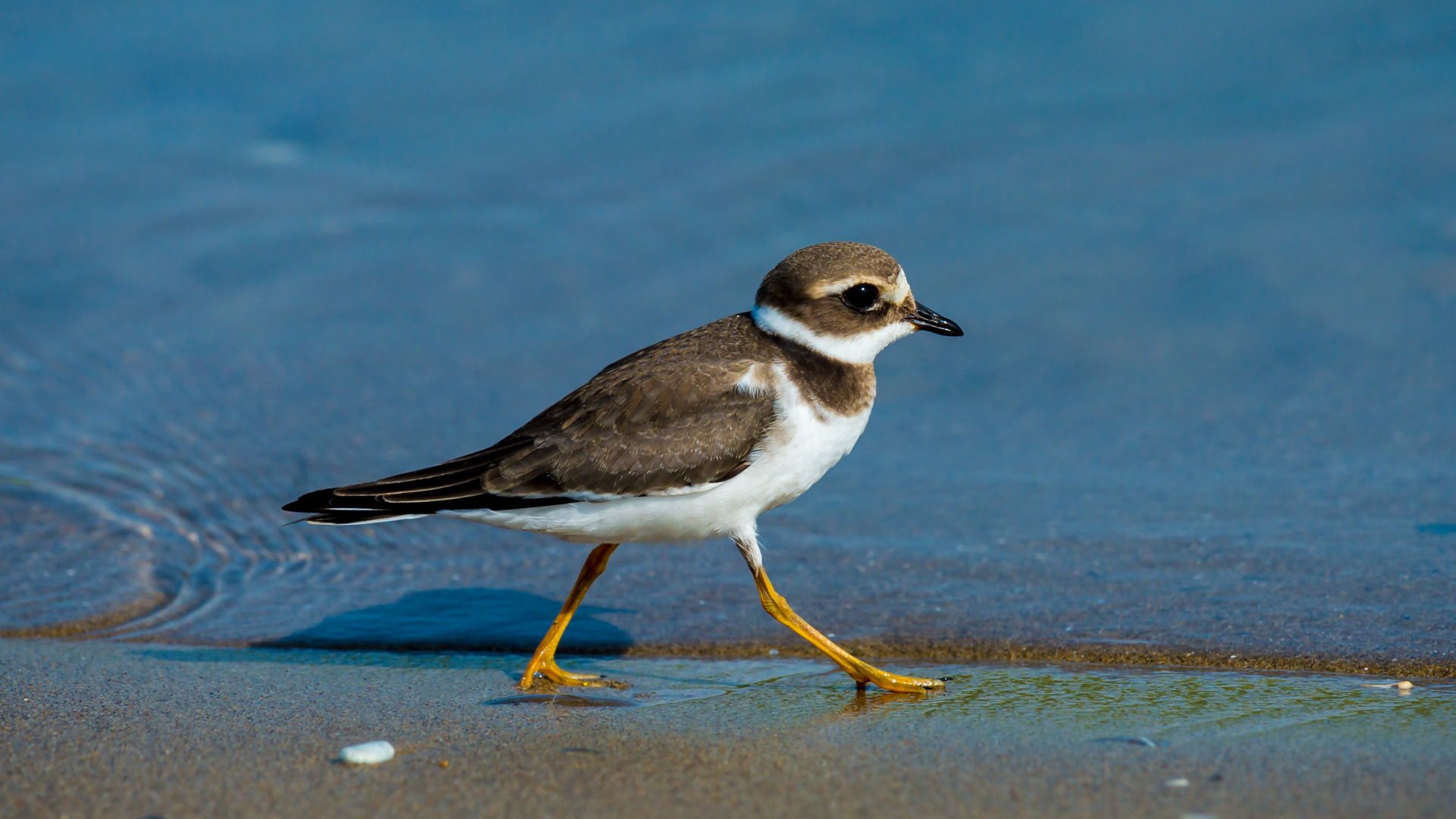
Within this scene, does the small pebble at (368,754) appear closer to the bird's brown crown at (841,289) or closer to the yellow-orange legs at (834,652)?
the yellow-orange legs at (834,652)

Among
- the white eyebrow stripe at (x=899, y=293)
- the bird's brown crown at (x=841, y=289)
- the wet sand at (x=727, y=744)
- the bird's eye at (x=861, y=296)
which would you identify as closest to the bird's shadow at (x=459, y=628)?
the wet sand at (x=727, y=744)

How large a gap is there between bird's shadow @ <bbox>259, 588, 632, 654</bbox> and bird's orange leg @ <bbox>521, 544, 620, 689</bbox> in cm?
33

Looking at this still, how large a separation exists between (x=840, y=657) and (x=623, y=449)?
131 centimetres

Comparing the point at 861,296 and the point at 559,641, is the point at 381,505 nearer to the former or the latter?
the point at 559,641

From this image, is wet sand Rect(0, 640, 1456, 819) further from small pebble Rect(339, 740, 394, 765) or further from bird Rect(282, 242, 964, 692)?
bird Rect(282, 242, 964, 692)

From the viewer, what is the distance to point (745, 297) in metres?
10.6

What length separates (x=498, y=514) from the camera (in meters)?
5.66

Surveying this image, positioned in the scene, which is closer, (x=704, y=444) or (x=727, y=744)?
(x=727, y=744)

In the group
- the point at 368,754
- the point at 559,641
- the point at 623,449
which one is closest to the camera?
the point at 368,754

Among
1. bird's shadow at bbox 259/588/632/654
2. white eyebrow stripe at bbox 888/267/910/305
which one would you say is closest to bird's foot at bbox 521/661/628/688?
bird's shadow at bbox 259/588/632/654

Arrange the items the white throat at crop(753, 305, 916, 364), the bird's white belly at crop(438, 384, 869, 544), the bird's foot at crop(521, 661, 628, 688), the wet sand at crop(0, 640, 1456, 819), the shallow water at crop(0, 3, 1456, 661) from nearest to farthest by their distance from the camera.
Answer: the wet sand at crop(0, 640, 1456, 819), the bird's white belly at crop(438, 384, 869, 544), the bird's foot at crop(521, 661, 628, 688), the white throat at crop(753, 305, 916, 364), the shallow water at crop(0, 3, 1456, 661)

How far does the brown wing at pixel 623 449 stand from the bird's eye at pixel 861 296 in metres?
0.46

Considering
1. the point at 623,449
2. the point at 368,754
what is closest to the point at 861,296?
the point at 623,449

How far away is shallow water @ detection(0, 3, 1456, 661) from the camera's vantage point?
6777mm
